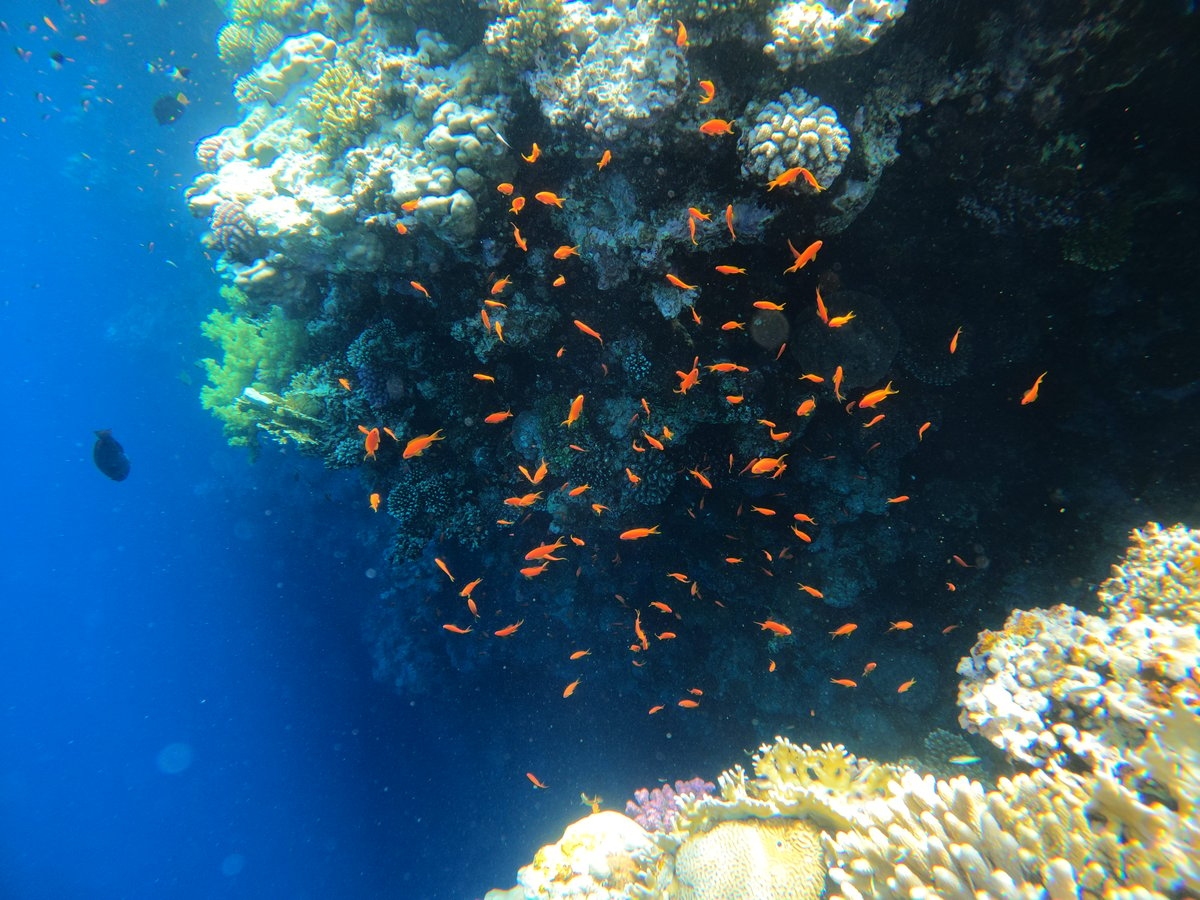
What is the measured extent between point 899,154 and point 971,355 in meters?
2.41

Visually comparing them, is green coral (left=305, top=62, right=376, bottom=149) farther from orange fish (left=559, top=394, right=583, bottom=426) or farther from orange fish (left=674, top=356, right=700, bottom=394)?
orange fish (left=674, top=356, right=700, bottom=394)

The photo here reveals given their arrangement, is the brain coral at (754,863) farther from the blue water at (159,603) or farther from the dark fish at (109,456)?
the dark fish at (109,456)

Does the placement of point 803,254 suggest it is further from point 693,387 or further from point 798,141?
point 693,387

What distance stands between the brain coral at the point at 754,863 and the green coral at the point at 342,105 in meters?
8.89

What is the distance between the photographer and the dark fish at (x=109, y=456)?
10.5 meters

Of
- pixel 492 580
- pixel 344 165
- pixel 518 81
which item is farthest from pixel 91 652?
pixel 518 81

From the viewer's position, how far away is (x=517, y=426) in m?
6.66

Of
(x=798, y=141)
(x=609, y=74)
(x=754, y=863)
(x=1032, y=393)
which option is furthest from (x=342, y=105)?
(x=754, y=863)

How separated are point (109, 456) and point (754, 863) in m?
14.4

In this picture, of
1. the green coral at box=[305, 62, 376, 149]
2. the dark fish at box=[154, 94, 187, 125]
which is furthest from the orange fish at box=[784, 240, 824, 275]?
the dark fish at box=[154, 94, 187, 125]

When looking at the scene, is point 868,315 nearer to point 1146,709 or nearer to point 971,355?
point 971,355

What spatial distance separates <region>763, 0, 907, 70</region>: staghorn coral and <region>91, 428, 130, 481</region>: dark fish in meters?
14.0

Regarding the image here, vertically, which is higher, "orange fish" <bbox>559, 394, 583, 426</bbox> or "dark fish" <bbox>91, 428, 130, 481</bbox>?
"dark fish" <bbox>91, 428, 130, 481</bbox>

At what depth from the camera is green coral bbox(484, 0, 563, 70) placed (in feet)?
16.3
